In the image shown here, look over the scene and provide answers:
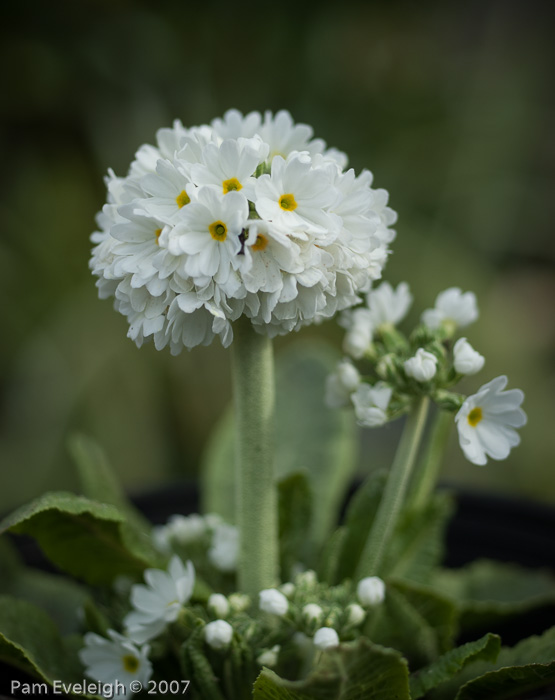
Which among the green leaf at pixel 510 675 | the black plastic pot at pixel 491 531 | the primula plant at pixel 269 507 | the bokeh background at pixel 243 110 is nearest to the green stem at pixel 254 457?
the primula plant at pixel 269 507

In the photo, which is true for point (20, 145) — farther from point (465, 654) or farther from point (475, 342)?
point (465, 654)

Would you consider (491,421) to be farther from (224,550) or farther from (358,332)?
(224,550)

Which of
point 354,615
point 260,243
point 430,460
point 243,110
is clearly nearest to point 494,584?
point 430,460

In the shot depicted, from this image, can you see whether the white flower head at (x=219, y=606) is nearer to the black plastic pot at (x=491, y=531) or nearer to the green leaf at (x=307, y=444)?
the green leaf at (x=307, y=444)

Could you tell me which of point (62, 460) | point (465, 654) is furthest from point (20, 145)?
point (465, 654)

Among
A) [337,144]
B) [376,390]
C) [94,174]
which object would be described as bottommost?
[376,390]

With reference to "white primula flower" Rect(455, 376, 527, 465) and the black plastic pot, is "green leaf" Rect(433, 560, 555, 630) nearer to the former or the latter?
the black plastic pot
